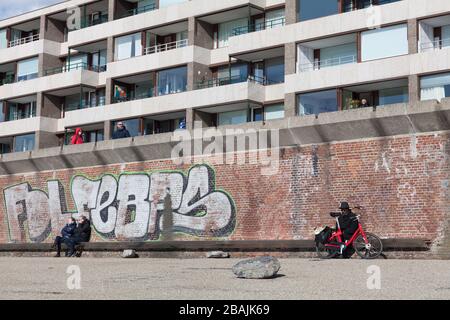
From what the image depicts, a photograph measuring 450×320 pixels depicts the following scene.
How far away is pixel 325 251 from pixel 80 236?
38.2ft

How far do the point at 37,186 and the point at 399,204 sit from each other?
65.1 feet

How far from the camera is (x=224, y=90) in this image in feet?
121

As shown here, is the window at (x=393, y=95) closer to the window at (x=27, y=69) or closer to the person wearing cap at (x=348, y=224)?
the person wearing cap at (x=348, y=224)

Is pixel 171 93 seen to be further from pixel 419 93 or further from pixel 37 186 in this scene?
pixel 419 93

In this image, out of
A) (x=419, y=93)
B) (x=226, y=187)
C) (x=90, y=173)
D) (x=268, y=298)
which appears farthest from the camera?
(x=90, y=173)

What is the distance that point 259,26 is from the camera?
37.8 m

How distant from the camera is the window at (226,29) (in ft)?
127

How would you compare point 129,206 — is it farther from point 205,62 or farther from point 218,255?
point 205,62

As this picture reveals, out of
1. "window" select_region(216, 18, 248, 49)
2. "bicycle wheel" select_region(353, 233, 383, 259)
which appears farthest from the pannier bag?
"window" select_region(216, 18, 248, 49)

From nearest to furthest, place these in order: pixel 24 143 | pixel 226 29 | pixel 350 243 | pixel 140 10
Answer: pixel 350 243 → pixel 226 29 → pixel 140 10 → pixel 24 143

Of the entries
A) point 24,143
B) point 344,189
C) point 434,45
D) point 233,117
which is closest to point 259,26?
point 233,117

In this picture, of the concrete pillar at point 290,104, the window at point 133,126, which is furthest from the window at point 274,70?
the window at point 133,126

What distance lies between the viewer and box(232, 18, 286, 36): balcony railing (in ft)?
121
